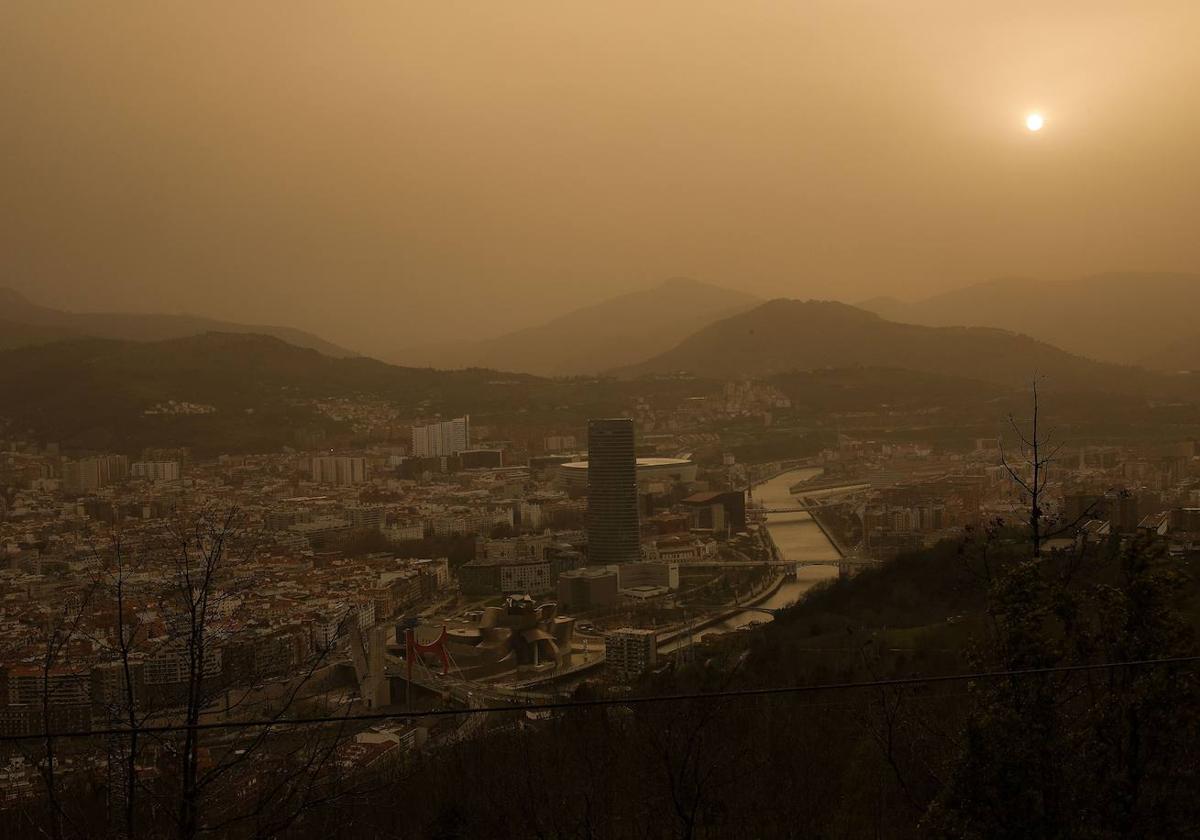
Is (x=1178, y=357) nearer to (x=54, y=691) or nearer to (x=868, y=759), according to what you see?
(x=868, y=759)

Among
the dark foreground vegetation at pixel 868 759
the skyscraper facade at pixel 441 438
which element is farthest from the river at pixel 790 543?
the skyscraper facade at pixel 441 438

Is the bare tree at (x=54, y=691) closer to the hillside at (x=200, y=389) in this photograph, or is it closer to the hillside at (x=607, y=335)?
the hillside at (x=200, y=389)

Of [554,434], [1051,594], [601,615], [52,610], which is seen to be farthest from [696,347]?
[1051,594]

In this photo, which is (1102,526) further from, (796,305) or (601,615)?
(796,305)

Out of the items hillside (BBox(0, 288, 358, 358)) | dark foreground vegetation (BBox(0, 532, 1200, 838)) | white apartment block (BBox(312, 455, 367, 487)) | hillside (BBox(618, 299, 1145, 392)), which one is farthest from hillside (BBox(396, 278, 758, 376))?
dark foreground vegetation (BBox(0, 532, 1200, 838))

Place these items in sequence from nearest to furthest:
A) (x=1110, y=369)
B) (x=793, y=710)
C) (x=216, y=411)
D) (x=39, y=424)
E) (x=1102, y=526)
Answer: (x=793, y=710), (x=1102, y=526), (x=39, y=424), (x=216, y=411), (x=1110, y=369)

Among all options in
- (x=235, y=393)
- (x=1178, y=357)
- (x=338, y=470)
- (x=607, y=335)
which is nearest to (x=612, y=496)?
(x=338, y=470)
